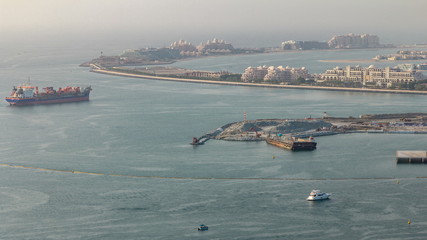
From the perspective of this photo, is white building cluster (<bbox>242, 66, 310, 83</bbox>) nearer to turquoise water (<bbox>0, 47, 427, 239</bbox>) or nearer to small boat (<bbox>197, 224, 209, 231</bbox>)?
turquoise water (<bbox>0, 47, 427, 239</bbox>)

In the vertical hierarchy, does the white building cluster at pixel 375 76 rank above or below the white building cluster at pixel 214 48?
below

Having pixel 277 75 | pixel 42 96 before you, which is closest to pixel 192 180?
pixel 42 96

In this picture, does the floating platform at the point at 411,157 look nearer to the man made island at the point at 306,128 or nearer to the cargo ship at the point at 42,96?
the man made island at the point at 306,128

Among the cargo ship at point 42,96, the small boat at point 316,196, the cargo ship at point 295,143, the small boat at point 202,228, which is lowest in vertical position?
the small boat at point 202,228

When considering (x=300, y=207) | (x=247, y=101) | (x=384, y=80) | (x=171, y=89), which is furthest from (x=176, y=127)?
(x=384, y=80)

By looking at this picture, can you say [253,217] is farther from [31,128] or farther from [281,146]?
[31,128]

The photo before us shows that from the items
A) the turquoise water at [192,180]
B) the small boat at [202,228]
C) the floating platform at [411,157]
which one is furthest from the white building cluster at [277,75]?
the small boat at [202,228]
